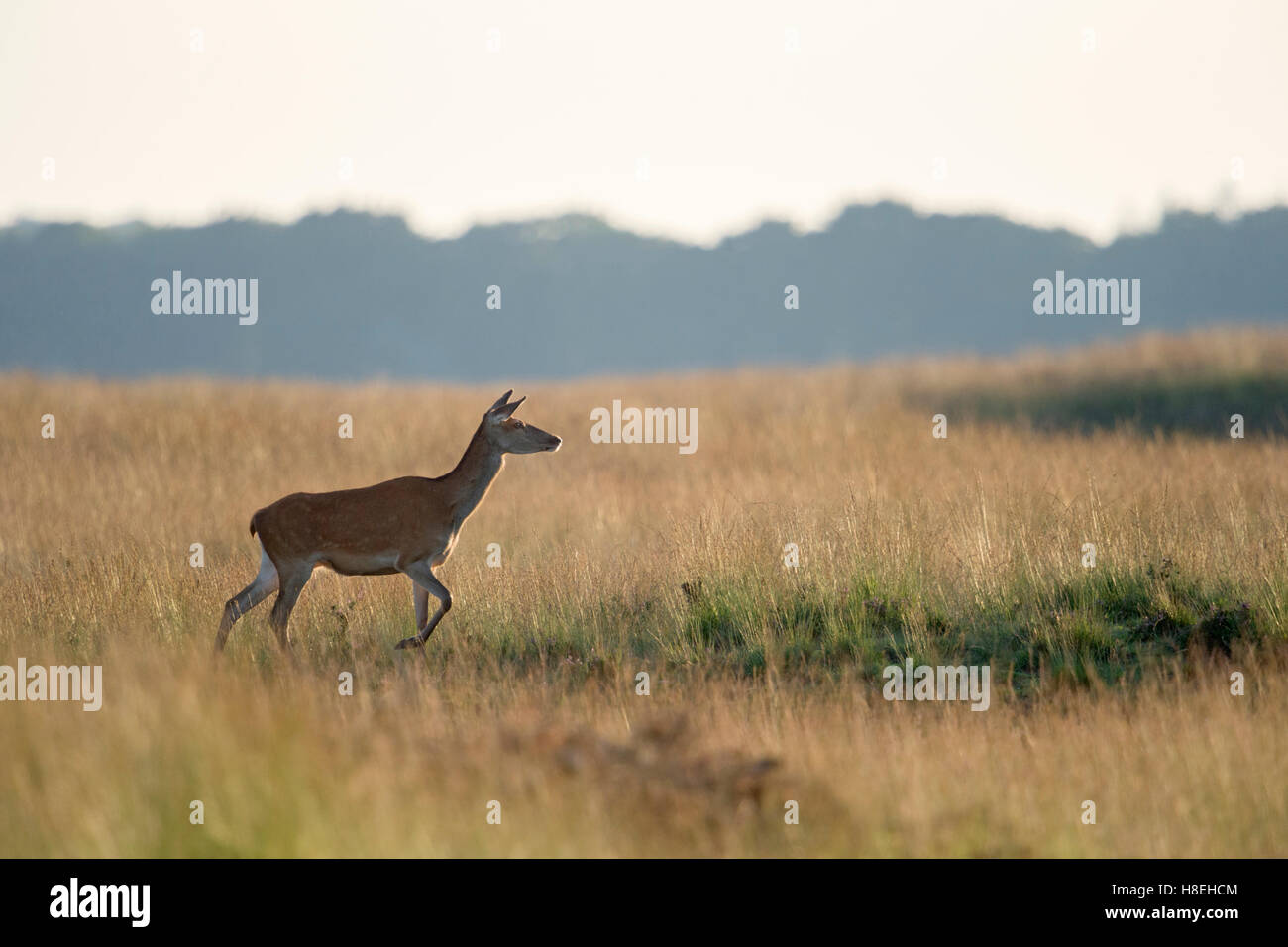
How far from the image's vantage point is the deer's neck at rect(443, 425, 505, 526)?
9.28m

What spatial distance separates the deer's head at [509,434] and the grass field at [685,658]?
4.24 feet

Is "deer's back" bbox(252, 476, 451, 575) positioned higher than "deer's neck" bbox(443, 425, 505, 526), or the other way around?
"deer's neck" bbox(443, 425, 505, 526)

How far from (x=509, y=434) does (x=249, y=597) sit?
2.22 m

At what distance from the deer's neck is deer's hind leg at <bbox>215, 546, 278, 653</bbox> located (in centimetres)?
139

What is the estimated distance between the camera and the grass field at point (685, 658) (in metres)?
5.44

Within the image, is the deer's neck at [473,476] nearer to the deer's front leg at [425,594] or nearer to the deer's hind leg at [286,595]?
the deer's front leg at [425,594]

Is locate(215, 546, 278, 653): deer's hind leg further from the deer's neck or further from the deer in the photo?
the deer's neck

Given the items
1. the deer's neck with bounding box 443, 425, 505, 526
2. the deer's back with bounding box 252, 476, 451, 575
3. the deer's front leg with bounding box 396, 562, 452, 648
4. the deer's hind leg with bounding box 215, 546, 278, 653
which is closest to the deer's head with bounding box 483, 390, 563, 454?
the deer's neck with bounding box 443, 425, 505, 526

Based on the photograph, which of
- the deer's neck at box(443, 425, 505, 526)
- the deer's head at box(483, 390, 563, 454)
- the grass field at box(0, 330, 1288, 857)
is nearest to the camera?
the grass field at box(0, 330, 1288, 857)

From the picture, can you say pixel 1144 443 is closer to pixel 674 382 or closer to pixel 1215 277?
pixel 674 382

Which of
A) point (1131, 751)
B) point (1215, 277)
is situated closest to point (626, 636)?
point (1131, 751)

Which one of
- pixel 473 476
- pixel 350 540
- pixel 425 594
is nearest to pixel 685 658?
pixel 425 594
